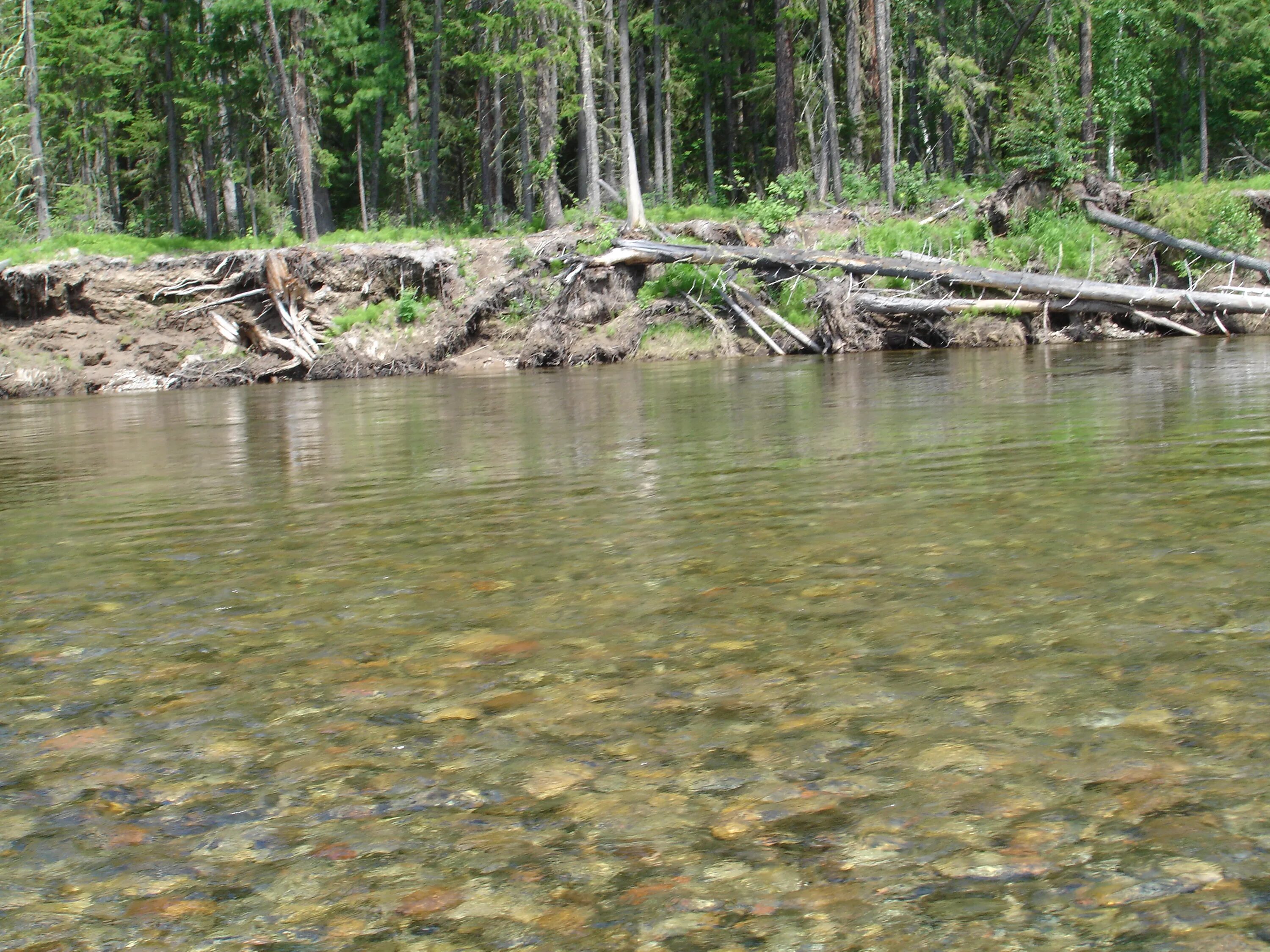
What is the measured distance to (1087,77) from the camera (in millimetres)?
31250

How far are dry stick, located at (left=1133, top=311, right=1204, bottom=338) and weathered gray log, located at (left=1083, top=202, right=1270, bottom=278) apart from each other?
2290 millimetres

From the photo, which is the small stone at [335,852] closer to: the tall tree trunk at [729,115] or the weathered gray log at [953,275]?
the weathered gray log at [953,275]

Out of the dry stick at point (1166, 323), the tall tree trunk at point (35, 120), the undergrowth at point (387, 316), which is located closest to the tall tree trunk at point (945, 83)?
the dry stick at point (1166, 323)

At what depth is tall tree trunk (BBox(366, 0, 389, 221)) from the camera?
39844mm

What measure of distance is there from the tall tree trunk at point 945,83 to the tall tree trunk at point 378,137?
1841cm

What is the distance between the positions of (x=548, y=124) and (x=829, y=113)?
313 inches

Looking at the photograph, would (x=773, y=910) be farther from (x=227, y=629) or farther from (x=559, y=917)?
(x=227, y=629)

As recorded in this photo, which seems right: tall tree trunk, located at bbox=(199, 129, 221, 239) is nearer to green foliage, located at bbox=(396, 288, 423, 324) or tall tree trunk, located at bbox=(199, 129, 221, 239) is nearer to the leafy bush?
green foliage, located at bbox=(396, 288, 423, 324)

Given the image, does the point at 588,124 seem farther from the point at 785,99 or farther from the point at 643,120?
the point at 643,120

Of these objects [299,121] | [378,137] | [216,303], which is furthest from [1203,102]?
[216,303]

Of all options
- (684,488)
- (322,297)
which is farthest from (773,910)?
(322,297)

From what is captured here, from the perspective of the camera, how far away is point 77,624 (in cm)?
492

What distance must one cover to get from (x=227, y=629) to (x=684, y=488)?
A: 12.3ft

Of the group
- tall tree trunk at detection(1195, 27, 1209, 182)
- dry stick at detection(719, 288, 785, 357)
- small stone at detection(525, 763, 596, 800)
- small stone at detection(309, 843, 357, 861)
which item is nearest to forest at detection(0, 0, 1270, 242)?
tall tree trunk at detection(1195, 27, 1209, 182)
